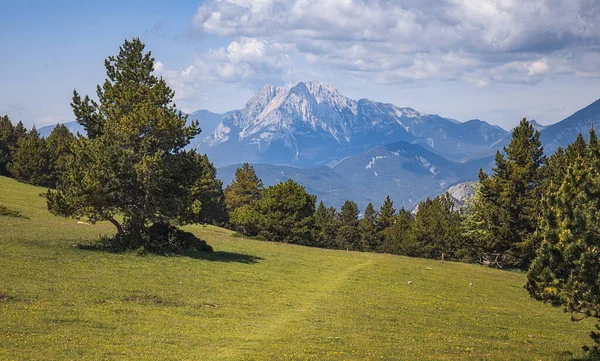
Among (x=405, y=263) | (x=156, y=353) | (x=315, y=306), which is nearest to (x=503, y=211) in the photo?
(x=405, y=263)

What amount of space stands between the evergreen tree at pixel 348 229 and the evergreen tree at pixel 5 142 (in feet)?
250

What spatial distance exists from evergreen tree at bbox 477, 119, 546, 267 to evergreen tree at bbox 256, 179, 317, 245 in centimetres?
2802

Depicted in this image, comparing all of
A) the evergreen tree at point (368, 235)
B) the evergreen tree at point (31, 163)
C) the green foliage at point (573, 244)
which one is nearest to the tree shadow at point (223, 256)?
the green foliage at point (573, 244)

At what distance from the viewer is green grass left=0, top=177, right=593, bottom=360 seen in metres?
20.0

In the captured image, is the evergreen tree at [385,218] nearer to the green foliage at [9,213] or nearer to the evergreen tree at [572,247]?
the green foliage at [9,213]

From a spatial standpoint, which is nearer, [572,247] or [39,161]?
[572,247]

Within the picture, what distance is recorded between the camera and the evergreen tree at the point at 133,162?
4034 cm

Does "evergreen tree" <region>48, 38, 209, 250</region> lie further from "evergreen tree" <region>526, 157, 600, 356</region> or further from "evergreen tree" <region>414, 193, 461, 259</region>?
"evergreen tree" <region>414, 193, 461, 259</region>

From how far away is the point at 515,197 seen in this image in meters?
65.4

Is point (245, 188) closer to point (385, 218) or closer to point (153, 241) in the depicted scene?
point (385, 218)

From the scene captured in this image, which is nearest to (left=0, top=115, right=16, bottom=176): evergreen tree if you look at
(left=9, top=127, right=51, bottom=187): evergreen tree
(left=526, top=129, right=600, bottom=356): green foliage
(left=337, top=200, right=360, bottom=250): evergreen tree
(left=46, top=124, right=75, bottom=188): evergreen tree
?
(left=46, top=124, right=75, bottom=188): evergreen tree

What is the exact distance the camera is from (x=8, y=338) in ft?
59.5

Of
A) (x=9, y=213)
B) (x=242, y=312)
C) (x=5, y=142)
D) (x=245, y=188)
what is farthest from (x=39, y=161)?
(x=242, y=312)

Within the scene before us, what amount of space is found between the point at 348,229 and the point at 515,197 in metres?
71.2
